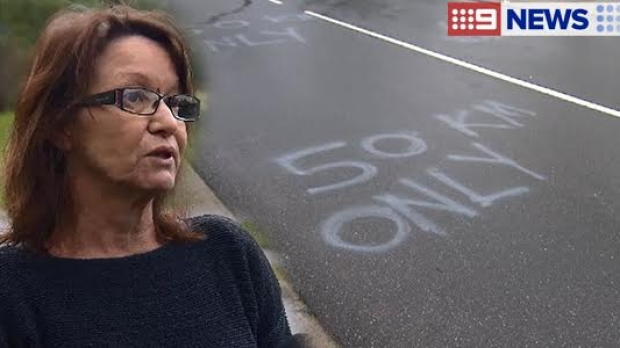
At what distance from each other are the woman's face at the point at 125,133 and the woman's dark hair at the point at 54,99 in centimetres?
2

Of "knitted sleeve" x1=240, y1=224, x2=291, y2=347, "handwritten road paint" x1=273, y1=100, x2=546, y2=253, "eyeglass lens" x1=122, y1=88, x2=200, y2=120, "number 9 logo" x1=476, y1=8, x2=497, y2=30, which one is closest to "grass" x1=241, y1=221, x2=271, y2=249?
"handwritten road paint" x1=273, y1=100, x2=546, y2=253

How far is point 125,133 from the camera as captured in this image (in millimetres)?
1460

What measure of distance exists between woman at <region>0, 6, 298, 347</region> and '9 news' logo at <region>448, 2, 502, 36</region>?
10125 millimetres

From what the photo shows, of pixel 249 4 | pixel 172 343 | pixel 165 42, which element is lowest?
pixel 249 4

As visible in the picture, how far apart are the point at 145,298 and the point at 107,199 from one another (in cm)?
20

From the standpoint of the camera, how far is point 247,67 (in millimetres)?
9602

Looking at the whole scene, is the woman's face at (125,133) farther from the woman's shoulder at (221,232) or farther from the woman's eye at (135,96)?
the woman's shoulder at (221,232)

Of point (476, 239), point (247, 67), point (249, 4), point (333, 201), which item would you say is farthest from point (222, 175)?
point (249, 4)

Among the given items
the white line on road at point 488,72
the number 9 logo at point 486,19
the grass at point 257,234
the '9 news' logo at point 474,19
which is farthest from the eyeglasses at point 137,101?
the number 9 logo at point 486,19

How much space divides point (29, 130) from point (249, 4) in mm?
13004

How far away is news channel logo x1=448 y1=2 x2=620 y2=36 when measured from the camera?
38.2ft

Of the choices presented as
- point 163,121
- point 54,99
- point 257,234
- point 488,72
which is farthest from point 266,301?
point 488,72

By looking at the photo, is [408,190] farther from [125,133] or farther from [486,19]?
[486,19]

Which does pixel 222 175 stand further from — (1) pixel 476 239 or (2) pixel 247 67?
(2) pixel 247 67
